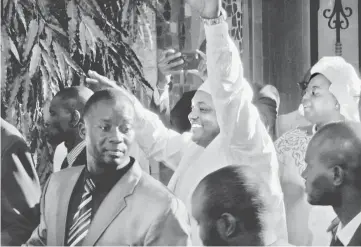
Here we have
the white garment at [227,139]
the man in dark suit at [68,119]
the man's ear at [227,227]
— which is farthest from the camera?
the man in dark suit at [68,119]

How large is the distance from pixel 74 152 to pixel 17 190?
246 mm

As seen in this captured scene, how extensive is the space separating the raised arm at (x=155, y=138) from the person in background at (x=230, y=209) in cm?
82

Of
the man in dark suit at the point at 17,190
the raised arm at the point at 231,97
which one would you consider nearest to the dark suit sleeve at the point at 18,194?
the man in dark suit at the point at 17,190

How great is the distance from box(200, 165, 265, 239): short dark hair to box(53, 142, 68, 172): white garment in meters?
0.90

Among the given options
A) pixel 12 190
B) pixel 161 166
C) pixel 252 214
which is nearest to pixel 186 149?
pixel 161 166

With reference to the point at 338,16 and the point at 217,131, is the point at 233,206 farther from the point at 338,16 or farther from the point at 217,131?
the point at 338,16

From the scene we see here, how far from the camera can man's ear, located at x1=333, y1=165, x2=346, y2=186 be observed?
292 cm

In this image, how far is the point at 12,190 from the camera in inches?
132

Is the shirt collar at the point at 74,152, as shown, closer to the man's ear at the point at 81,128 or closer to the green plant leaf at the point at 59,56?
A: the man's ear at the point at 81,128

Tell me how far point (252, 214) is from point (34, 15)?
1.42 metres

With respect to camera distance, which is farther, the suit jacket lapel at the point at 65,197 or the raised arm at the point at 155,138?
the raised arm at the point at 155,138

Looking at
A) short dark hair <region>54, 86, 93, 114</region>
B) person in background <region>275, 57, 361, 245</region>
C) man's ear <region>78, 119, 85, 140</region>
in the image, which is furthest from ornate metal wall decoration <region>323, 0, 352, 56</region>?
man's ear <region>78, 119, 85, 140</region>

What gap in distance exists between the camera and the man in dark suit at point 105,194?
3.08m

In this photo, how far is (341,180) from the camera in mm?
2920
